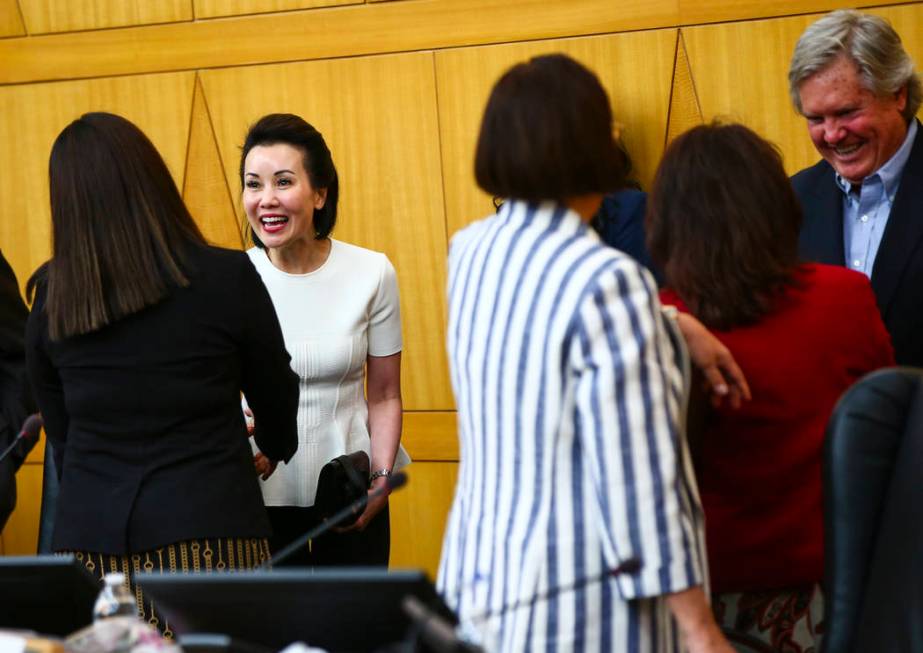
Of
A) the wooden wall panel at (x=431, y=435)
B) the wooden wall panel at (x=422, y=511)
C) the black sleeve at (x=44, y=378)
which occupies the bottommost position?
the wooden wall panel at (x=422, y=511)

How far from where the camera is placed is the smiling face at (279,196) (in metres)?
3.04

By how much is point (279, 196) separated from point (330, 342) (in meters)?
0.38

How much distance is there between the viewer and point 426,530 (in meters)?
4.75

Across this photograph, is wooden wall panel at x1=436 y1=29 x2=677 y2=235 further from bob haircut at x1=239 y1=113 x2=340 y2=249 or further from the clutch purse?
the clutch purse

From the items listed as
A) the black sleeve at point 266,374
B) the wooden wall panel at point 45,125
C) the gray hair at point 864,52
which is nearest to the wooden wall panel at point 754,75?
the gray hair at point 864,52

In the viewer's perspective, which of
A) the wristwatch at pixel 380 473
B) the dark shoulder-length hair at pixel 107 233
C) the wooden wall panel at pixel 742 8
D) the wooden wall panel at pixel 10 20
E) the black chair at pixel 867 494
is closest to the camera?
the black chair at pixel 867 494

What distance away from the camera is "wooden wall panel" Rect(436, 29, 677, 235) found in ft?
14.2

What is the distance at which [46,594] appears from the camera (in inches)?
68.8

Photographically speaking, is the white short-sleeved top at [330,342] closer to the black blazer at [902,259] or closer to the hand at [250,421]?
the hand at [250,421]

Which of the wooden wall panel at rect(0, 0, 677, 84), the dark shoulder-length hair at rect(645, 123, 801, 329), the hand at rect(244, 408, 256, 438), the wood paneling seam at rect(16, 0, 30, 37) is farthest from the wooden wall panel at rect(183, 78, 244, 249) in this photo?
the dark shoulder-length hair at rect(645, 123, 801, 329)

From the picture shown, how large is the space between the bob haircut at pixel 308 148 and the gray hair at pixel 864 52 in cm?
114

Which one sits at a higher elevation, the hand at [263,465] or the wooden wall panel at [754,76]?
the wooden wall panel at [754,76]

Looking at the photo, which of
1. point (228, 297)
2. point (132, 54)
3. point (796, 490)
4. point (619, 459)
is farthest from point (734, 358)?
point (132, 54)

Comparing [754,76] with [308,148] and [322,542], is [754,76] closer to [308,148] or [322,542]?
[308,148]
